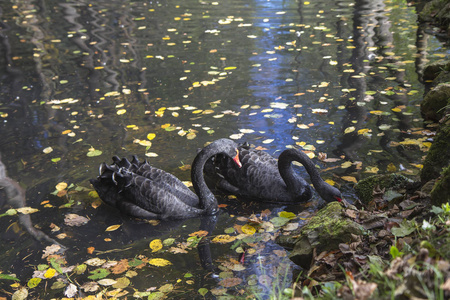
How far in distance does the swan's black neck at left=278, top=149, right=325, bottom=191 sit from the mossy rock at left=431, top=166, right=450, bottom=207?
1547 millimetres

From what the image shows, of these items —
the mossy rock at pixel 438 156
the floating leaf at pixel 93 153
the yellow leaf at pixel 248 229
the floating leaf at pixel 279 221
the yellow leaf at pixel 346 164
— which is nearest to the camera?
the mossy rock at pixel 438 156

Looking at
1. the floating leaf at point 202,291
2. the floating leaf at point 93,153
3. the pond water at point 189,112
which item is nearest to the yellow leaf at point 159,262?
the pond water at point 189,112

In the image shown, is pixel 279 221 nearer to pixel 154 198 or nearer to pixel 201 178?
pixel 201 178

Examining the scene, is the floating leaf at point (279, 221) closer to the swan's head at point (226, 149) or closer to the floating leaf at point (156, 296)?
the swan's head at point (226, 149)

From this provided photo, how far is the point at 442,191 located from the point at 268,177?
226 cm

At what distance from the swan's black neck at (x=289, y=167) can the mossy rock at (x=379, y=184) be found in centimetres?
41

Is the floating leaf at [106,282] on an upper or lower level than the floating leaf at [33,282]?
upper

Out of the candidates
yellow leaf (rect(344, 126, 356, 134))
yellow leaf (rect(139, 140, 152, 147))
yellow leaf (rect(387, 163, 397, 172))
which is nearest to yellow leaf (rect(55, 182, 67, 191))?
yellow leaf (rect(139, 140, 152, 147))

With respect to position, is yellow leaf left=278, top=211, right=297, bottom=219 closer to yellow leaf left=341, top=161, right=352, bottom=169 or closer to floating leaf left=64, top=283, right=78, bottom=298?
yellow leaf left=341, top=161, right=352, bottom=169

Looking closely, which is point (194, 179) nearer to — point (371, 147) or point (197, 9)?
point (371, 147)

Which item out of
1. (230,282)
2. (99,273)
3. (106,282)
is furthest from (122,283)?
(230,282)

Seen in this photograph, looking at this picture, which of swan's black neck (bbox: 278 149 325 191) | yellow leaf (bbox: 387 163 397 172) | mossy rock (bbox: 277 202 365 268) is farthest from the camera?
yellow leaf (bbox: 387 163 397 172)

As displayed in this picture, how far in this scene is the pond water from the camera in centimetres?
452

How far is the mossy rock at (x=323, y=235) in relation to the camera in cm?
373
